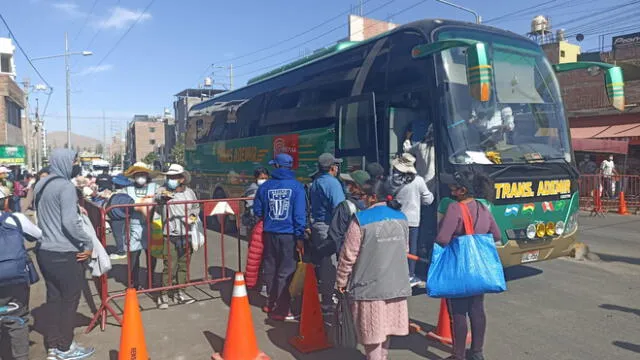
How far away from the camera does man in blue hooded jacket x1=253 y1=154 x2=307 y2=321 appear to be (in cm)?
522

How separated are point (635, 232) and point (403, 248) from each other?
10156mm

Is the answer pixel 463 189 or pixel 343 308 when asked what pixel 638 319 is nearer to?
pixel 463 189

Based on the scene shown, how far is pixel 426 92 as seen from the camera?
6.33 m

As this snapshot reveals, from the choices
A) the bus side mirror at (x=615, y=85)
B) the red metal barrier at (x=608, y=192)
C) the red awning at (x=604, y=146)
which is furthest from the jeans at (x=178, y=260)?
the red awning at (x=604, y=146)

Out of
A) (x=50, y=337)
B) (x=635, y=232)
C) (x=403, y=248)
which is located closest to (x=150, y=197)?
(x=50, y=337)

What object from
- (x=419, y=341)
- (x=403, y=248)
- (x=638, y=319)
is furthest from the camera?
(x=638, y=319)

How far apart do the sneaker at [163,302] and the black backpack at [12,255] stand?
204 centimetres

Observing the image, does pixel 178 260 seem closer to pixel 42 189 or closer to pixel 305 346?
pixel 42 189

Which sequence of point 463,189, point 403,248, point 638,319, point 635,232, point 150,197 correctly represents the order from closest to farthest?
1. point 403,248
2. point 463,189
3. point 638,319
4. point 150,197
5. point 635,232

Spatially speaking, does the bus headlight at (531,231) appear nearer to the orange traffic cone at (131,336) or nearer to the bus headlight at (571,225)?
the bus headlight at (571,225)

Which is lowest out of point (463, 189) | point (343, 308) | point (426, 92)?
point (343, 308)

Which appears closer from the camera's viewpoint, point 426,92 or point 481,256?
point 481,256

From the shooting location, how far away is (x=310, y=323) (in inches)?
180

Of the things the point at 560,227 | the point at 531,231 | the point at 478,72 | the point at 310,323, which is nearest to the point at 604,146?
the point at 560,227
